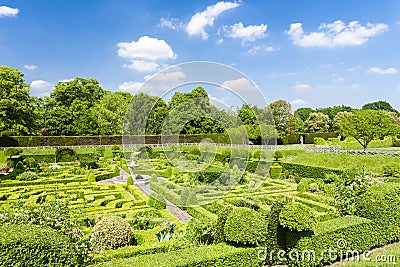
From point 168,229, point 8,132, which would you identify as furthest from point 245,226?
point 8,132

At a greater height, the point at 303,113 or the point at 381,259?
the point at 303,113

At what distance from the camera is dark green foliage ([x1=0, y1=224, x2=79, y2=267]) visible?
4.16 m

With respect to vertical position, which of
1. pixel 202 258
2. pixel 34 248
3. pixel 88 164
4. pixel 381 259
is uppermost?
pixel 34 248

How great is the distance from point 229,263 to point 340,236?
2.58 meters

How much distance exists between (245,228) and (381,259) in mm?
2988

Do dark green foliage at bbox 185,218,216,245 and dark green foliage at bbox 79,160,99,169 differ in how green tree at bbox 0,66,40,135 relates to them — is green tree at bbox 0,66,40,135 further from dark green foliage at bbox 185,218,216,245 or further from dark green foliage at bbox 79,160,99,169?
dark green foliage at bbox 185,218,216,245

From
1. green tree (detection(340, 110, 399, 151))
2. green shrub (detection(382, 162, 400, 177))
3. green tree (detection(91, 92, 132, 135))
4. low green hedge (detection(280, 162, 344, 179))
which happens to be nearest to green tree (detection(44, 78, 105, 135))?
green tree (detection(91, 92, 132, 135))

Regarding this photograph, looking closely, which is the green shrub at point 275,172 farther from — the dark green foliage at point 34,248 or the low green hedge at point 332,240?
the dark green foliage at point 34,248

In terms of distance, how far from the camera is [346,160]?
63.3 feet

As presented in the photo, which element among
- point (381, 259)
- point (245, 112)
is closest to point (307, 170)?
point (245, 112)

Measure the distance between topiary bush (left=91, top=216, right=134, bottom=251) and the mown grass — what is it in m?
13.1

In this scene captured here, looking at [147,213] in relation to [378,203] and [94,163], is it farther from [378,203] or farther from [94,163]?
[94,163]

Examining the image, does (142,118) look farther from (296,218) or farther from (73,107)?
(73,107)

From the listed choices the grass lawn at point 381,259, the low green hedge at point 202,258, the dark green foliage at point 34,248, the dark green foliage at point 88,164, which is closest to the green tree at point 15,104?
the dark green foliage at point 88,164
